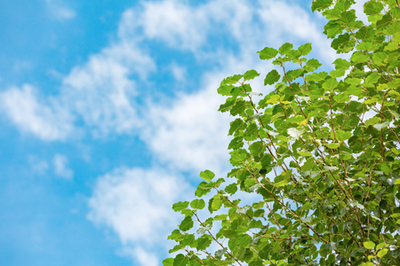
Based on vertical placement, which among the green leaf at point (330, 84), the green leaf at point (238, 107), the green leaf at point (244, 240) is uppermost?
the green leaf at point (238, 107)

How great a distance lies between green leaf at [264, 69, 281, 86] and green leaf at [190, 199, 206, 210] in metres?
1.42

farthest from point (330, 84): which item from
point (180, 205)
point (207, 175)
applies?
point (180, 205)

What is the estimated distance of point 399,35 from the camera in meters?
2.91

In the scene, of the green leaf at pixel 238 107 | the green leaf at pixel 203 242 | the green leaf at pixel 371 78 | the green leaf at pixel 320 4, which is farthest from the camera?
the green leaf at pixel 320 4

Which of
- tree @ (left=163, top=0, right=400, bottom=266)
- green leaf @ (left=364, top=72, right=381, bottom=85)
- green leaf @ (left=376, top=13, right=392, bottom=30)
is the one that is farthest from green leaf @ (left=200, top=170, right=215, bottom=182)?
green leaf @ (left=376, top=13, right=392, bottom=30)

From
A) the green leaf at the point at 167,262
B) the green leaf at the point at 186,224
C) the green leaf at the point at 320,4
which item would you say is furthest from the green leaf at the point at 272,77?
the green leaf at the point at 167,262

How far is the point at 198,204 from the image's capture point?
11.6 ft

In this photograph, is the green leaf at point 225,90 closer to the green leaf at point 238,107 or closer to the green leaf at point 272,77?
the green leaf at point 238,107

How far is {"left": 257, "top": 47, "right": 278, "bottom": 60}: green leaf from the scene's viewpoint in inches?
128

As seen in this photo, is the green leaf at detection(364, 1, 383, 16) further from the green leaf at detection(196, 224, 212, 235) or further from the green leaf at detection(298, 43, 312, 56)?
the green leaf at detection(196, 224, 212, 235)

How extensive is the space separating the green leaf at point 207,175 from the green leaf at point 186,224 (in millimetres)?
465

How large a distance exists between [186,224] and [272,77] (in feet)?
5.92

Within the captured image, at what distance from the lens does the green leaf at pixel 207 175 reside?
3.48m

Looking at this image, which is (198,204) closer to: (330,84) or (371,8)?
(330,84)
